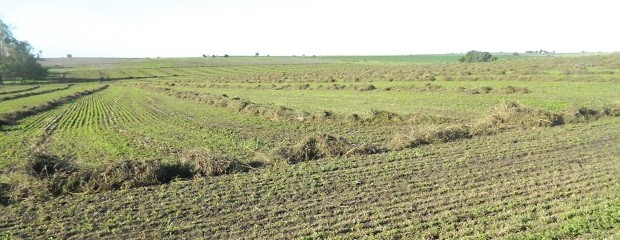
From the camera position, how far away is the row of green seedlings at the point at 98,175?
480 inches

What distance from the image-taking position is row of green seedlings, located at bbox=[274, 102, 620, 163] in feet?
51.5

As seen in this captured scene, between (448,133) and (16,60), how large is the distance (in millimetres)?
94615

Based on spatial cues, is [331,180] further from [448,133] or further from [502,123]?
[502,123]

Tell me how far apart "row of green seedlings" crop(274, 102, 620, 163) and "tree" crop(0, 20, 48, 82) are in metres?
88.8

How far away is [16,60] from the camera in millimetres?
87688

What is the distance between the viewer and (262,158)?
15.3 metres

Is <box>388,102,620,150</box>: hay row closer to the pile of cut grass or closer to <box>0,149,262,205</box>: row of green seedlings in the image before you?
the pile of cut grass

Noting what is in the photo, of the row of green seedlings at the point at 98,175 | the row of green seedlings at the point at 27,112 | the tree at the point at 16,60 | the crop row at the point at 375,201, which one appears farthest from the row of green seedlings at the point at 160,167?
the tree at the point at 16,60

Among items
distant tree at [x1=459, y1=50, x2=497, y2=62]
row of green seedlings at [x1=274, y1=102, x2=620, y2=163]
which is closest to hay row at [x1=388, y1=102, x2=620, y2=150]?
row of green seedlings at [x1=274, y1=102, x2=620, y2=163]

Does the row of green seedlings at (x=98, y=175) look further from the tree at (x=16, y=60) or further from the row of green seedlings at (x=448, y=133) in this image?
the tree at (x=16, y=60)

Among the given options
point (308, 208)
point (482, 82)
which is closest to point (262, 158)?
point (308, 208)

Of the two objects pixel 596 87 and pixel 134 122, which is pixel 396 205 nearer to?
pixel 134 122

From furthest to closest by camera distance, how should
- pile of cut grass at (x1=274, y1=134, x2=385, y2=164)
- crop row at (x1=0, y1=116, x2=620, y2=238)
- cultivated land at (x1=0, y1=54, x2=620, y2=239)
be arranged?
pile of cut grass at (x1=274, y1=134, x2=385, y2=164), cultivated land at (x1=0, y1=54, x2=620, y2=239), crop row at (x1=0, y1=116, x2=620, y2=238)

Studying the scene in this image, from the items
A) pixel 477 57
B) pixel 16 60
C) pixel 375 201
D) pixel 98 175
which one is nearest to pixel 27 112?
pixel 98 175
